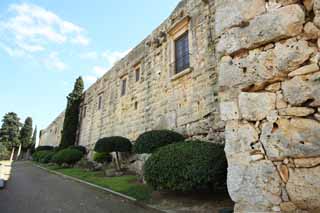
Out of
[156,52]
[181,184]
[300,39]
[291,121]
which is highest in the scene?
[156,52]

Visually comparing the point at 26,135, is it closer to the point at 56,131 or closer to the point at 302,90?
the point at 56,131

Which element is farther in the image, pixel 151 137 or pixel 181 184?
pixel 151 137

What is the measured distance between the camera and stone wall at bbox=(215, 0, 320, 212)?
1812 mm

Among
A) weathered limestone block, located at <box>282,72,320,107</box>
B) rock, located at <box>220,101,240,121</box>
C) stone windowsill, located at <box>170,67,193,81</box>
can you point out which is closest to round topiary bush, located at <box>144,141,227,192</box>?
rock, located at <box>220,101,240,121</box>

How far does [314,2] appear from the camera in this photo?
6.43ft

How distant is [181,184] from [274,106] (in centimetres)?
224

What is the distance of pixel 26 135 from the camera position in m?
36.0

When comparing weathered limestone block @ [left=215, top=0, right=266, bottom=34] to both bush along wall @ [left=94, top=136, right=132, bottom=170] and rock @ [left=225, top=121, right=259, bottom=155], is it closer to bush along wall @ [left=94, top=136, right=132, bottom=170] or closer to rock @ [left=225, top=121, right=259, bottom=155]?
rock @ [left=225, top=121, right=259, bottom=155]

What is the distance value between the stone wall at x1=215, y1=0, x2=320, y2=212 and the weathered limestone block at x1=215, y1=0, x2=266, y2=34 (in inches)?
0.5

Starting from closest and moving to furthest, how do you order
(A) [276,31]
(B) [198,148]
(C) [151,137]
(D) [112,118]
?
(A) [276,31] < (B) [198,148] < (C) [151,137] < (D) [112,118]

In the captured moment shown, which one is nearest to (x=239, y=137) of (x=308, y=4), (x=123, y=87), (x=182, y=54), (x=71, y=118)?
(x=308, y=4)

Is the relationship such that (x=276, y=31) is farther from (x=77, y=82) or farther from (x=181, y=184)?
(x=77, y=82)

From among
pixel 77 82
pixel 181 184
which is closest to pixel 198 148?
pixel 181 184

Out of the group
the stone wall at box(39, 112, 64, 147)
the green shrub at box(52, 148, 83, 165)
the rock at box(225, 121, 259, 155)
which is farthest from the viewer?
the stone wall at box(39, 112, 64, 147)
